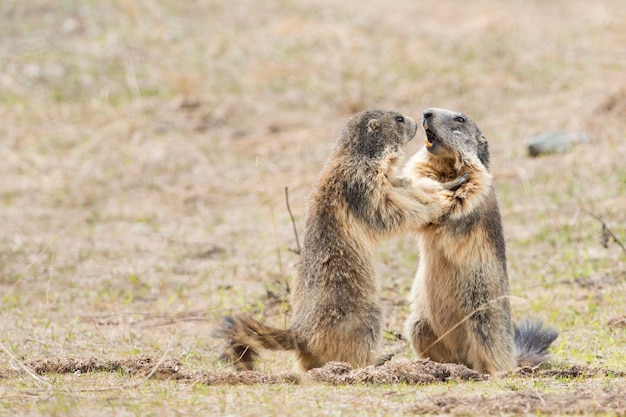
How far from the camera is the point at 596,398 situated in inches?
228

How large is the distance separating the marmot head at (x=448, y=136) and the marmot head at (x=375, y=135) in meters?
0.27

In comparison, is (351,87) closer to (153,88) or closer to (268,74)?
(268,74)

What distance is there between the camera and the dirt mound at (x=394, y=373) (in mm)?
6648

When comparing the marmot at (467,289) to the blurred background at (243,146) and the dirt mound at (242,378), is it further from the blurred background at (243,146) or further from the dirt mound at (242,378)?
the dirt mound at (242,378)

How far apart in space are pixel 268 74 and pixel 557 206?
10242mm

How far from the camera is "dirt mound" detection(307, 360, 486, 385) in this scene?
6648mm

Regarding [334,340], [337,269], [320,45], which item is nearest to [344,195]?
[337,269]

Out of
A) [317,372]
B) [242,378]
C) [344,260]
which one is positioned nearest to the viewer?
[242,378]

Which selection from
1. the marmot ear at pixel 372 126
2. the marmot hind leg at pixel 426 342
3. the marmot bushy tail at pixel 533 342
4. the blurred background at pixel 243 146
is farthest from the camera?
the blurred background at pixel 243 146

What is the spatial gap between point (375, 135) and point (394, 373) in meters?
2.28

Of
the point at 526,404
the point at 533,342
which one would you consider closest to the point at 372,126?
the point at 533,342

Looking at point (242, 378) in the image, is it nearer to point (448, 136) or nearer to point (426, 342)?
point (426, 342)

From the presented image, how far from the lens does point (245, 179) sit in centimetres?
1712

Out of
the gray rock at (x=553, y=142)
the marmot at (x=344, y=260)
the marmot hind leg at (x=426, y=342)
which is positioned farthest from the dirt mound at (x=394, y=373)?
the gray rock at (x=553, y=142)
